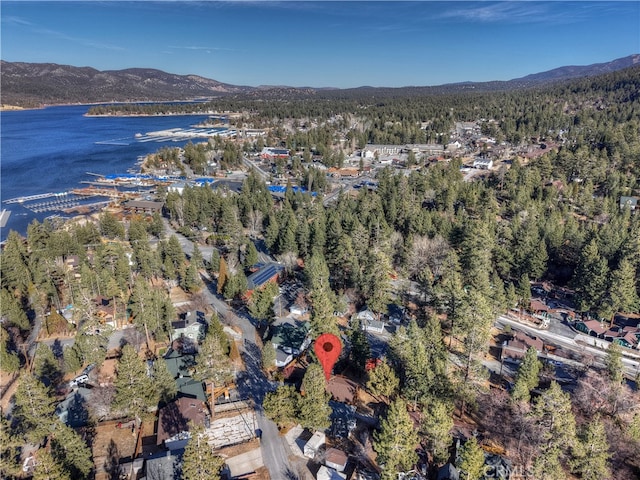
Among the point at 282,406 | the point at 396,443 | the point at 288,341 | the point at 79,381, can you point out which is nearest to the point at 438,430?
the point at 396,443

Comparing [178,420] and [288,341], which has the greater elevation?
[178,420]

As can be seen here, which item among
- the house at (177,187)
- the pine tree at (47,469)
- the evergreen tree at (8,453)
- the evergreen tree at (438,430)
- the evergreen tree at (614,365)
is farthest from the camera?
the house at (177,187)

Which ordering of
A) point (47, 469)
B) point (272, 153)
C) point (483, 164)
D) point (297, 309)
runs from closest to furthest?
1. point (47, 469)
2. point (297, 309)
3. point (483, 164)
4. point (272, 153)

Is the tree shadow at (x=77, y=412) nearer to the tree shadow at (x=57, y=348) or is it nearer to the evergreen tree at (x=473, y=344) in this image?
the tree shadow at (x=57, y=348)

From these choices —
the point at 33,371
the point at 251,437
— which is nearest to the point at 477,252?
the point at 251,437

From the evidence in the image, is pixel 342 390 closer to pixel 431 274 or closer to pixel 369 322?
pixel 369 322

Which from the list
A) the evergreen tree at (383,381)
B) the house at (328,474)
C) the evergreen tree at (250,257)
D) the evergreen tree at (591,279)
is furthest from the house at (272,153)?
the house at (328,474)

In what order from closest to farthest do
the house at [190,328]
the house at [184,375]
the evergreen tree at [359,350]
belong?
the house at [184,375] → the evergreen tree at [359,350] → the house at [190,328]
